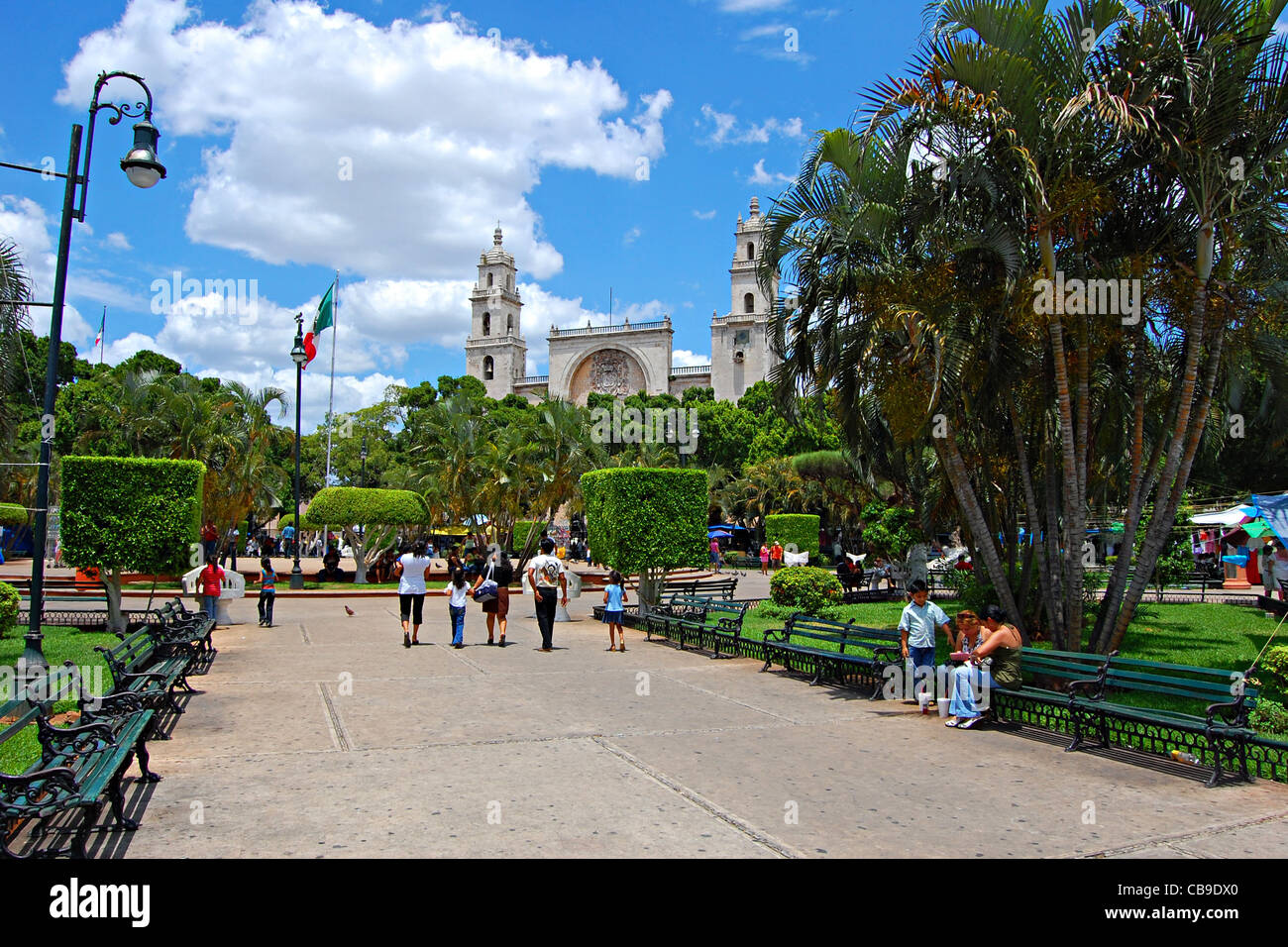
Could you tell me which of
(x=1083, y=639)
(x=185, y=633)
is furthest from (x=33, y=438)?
(x=1083, y=639)

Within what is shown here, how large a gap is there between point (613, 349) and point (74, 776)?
87.2 meters

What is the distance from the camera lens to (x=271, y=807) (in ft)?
16.5

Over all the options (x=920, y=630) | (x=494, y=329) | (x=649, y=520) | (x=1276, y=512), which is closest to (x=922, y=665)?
(x=920, y=630)

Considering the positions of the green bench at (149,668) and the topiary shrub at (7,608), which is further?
the topiary shrub at (7,608)

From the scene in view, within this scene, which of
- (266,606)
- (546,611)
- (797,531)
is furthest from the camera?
(797,531)

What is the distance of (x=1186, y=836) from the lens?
4742 mm

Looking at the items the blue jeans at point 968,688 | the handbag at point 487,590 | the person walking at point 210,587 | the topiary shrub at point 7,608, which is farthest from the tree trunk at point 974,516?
the topiary shrub at point 7,608

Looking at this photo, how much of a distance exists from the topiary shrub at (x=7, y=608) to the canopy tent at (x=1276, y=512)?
61.3 ft

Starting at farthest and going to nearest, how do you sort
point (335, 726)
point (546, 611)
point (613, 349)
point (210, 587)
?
point (613, 349)
point (210, 587)
point (546, 611)
point (335, 726)

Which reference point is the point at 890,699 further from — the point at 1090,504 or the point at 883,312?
the point at 1090,504

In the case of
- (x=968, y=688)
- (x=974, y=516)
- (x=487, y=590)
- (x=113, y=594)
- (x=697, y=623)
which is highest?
(x=974, y=516)

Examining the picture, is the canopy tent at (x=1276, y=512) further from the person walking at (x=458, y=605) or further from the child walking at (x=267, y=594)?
the child walking at (x=267, y=594)

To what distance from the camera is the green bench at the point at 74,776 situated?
151 inches

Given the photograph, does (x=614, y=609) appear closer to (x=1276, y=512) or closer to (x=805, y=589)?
(x=805, y=589)
